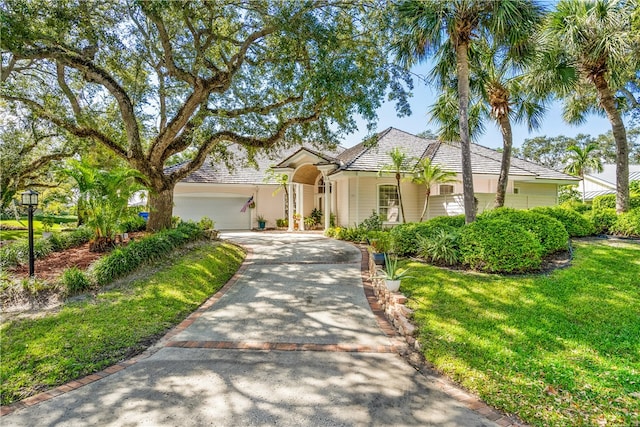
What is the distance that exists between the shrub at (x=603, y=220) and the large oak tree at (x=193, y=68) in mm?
7619

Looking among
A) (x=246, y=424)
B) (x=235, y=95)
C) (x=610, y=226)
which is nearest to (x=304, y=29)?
(x=235, y=95)

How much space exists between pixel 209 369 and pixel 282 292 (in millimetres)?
3325

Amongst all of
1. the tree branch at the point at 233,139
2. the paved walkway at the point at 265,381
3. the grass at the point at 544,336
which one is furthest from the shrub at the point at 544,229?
the tree branch at the point at 233,139

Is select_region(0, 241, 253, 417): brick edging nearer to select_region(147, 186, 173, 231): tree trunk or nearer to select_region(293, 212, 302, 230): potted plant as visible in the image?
select_region(147, 186, 173, 231): tree trunk

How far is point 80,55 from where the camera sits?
368 inches

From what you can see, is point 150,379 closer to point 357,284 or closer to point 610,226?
point 357,284

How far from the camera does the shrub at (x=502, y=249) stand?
6.82m

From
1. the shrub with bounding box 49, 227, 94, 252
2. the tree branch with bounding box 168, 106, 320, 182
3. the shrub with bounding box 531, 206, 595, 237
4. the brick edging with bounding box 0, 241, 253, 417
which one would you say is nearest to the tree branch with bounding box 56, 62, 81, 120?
the tree branch with bounding box 168, 106, 320, 182

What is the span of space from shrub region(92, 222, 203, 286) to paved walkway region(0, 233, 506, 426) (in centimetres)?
243

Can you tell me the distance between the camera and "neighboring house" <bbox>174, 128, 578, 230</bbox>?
1555cm

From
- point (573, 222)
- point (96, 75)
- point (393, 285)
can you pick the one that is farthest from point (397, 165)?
point (96, 75)

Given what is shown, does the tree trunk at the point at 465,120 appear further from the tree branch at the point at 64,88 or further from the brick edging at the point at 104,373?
the tree branch at the point at 64,88

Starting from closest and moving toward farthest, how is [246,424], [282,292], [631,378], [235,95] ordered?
[246,424] → [631,378] → [282,292] → [235,95]

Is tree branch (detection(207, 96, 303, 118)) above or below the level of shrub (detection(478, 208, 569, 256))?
above
